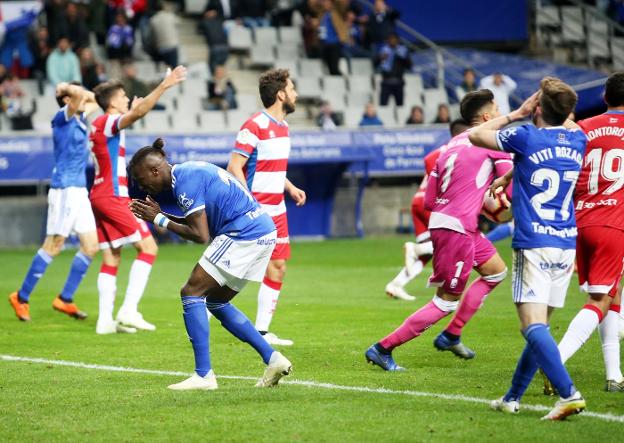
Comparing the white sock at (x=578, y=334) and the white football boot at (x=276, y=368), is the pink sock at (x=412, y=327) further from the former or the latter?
the white sock at (x=578, y=334)

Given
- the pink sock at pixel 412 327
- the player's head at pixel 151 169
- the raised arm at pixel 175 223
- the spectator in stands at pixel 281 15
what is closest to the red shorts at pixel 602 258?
the pink sock at pixel 412 327

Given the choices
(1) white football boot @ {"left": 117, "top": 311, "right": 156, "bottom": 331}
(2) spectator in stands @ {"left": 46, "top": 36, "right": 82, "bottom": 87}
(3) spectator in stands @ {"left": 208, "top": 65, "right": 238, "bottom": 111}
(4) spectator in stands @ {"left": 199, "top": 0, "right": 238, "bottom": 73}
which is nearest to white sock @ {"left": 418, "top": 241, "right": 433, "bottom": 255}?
(1) white football boot @ {"left": 117, "top": 311, "right": 156, "bottom": 331}

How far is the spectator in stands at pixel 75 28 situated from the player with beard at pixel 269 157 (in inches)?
636

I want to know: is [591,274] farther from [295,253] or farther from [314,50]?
[314,50]

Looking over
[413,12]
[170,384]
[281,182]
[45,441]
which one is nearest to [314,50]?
[413,12]

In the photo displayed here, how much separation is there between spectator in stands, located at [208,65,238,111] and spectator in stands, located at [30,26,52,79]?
12.1 feet

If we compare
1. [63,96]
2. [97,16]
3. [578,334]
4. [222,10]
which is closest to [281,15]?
[222,10]

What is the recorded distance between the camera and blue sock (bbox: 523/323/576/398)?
7016 millimetres

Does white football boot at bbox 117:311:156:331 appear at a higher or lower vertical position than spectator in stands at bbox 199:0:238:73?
lower

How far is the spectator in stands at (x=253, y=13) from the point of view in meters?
29.7

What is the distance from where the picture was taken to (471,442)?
6.63 metres

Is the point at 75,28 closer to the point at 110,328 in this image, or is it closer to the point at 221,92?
the point at 221,92

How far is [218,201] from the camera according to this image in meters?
8.21

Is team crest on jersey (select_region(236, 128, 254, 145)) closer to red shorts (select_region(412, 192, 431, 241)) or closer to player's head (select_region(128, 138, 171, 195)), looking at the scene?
player's head (select_region(128, 138, 171, 195))
